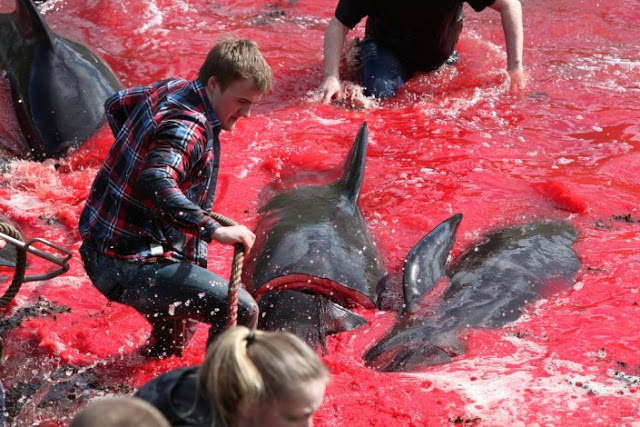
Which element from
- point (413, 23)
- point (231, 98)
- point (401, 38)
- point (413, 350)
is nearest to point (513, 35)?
point (413, 23)

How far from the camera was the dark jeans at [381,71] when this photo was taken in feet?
26.6

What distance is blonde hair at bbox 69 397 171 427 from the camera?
175 cm

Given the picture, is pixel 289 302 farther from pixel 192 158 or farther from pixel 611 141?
pixel 611 141

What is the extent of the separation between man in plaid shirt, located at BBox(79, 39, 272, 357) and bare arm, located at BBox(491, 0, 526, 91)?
4.78 m

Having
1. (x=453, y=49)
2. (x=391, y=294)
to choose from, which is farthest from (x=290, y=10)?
(x=391, y=294)

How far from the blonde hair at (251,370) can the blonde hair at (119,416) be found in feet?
1.35

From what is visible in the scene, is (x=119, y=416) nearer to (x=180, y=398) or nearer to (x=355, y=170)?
(x=180, y=398)

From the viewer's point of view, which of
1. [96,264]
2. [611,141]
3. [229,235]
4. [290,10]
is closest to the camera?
[229,235]

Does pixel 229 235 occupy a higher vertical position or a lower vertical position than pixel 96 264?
higher

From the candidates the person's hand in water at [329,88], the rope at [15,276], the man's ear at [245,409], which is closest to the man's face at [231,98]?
the rope at [15,276]

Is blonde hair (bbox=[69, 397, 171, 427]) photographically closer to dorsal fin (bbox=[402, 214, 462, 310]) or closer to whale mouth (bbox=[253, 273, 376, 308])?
whale mouth (bbox=[253, 273, 376, 308])

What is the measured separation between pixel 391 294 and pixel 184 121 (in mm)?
2180

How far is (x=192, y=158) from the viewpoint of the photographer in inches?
144

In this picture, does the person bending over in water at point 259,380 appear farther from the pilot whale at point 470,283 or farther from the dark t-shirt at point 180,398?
the pilot whale at point 470,283
